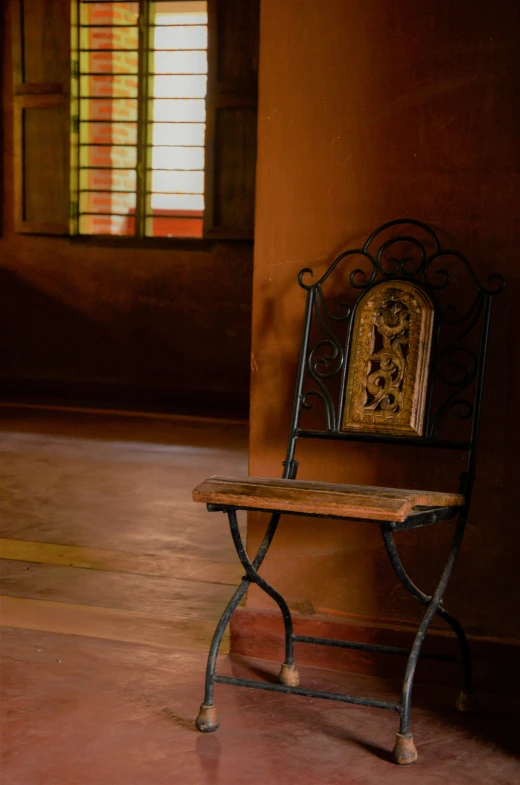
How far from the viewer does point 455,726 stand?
2.51 metres

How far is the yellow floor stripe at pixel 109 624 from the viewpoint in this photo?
3.09 meters

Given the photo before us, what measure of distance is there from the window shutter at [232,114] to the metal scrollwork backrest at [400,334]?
18.2 ft

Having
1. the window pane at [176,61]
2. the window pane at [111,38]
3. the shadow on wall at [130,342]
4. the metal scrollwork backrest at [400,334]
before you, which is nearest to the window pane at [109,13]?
the window pane at [111,38]

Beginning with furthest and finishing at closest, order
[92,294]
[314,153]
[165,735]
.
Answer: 1. [92,294]
2. [314,153]
3. [165,735]

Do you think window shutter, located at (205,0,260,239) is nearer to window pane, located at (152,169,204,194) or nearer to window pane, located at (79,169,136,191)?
window pane, located at (152,169,204,194)

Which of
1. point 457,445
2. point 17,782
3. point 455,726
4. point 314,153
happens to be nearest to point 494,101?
point 314,153

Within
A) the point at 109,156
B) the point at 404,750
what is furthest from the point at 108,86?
the point at 404,750

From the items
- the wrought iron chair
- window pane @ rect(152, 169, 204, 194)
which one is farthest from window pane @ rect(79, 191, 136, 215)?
the wrought iron chair

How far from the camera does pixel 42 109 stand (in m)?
8.75

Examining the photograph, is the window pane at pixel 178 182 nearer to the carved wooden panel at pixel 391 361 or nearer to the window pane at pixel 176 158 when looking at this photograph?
the window pane at pixel 176 158

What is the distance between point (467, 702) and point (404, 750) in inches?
14.3

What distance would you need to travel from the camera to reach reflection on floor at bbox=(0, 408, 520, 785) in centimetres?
225

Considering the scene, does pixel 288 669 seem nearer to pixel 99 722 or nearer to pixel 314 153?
pixel 99 722

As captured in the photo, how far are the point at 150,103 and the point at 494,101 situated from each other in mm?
6584
